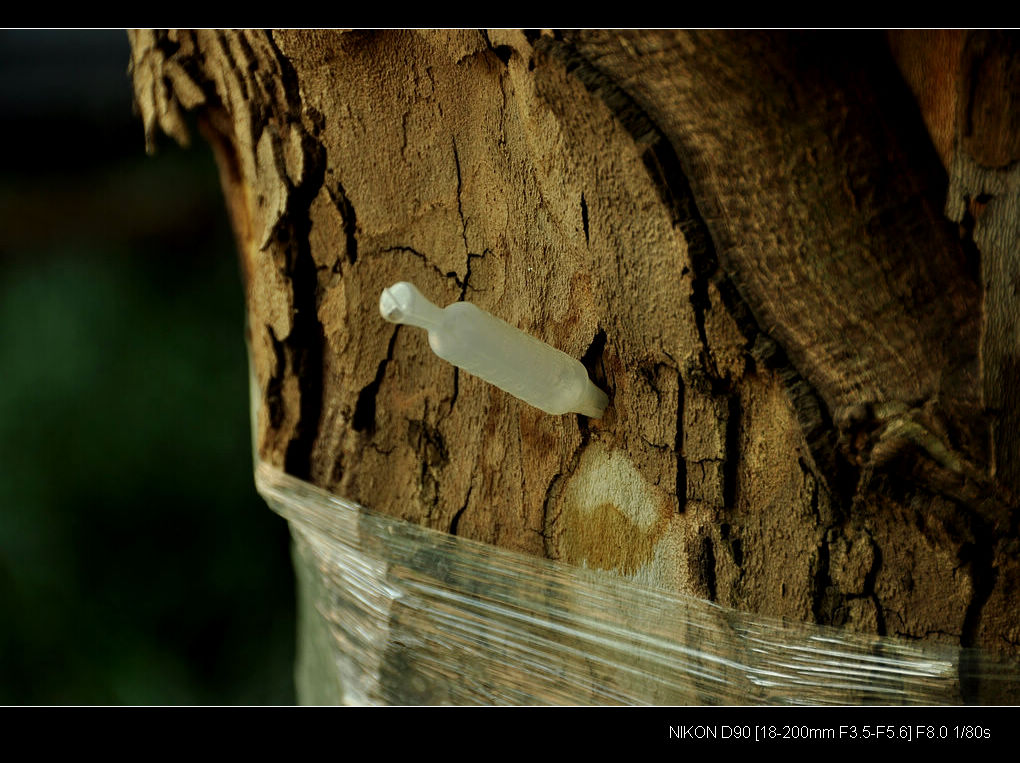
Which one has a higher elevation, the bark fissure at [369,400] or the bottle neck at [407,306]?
the bottle neck at [407,306]

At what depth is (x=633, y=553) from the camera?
1.94 ft

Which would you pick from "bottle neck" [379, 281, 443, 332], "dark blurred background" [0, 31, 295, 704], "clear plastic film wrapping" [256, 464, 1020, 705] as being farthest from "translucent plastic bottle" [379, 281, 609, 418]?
"dark blurred background" [0, 31, 295, 704]

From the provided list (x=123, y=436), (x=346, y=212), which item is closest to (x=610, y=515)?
(x=346, y=212)

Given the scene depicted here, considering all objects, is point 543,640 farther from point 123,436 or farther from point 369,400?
point 123,436

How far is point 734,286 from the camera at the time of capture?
1.65 ft

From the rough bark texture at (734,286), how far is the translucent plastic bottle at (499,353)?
0.03 m

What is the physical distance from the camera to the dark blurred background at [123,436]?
5.49 feet

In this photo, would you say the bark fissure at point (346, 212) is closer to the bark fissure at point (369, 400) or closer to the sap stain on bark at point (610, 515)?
the bark fissure at point (369, 400)

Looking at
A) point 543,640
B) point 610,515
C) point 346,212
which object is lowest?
point 543,640

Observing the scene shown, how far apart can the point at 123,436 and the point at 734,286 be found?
4.86 feet

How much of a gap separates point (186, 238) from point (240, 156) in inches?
40.4

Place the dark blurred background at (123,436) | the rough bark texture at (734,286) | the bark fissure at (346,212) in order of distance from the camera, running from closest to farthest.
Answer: the rough bark texture at (734,286) → the bark fissure at (346,212) → the dark blurred background at (123,436)

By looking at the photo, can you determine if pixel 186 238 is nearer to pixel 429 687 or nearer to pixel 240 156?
pixel 240 156

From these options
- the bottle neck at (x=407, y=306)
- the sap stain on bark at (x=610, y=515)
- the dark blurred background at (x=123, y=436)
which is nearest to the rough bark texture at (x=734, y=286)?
the sap stain on bark at (x=610, y=515)
